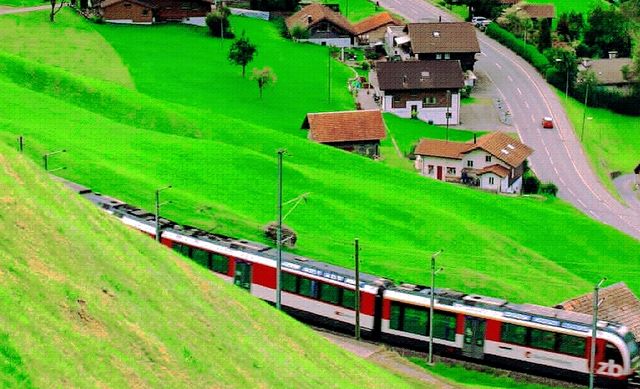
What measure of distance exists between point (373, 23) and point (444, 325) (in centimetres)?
10625

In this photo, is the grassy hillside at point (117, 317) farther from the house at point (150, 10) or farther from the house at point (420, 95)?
the house at point (150, 10)

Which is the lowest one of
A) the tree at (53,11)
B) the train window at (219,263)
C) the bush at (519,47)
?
the train window at (219,263)

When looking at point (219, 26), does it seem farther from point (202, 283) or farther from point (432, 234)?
point (202, 283)

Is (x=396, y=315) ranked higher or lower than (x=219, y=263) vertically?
lower

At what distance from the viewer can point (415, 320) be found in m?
48.8

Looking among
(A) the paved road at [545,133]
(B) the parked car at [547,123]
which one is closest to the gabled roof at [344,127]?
(A) the paved road at [545,133]

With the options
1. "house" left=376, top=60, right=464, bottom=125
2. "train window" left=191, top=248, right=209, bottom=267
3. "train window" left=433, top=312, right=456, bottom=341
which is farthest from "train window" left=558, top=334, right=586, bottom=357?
"house" left=376, top=60, right=464, bottom=125

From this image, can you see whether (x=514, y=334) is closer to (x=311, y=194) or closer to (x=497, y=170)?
(x=311, y=194)

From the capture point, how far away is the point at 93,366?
25125 mm

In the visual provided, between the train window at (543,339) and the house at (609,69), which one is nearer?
the train window at (543,339)

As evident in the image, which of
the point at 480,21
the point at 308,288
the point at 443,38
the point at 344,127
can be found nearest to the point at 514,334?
the point at 308,288

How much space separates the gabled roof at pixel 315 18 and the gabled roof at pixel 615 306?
9050cm

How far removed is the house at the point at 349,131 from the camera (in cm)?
10319

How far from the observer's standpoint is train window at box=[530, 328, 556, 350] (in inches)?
1815
